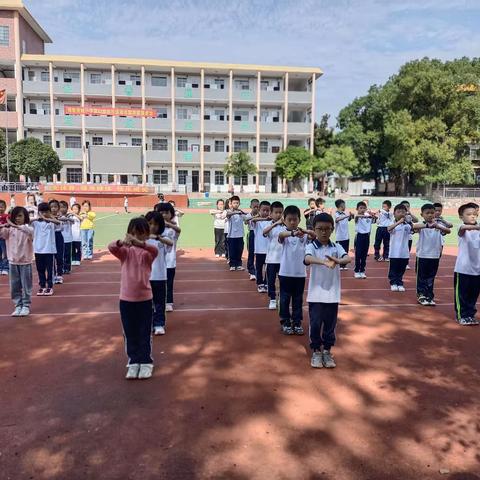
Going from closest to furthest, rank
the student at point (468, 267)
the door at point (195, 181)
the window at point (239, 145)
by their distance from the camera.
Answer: the student at point (468, 267), the window at point (239, 145), the door at point (195, 181)

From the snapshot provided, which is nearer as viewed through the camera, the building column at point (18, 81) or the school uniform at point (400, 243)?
the school uniform at point (400, 243)

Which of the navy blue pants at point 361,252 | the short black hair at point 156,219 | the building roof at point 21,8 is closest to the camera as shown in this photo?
the short black hair at point 156,219

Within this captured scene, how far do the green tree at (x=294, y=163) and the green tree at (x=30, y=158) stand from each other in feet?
64.8

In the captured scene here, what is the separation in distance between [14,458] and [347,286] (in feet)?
22.0

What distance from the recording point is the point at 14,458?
3.03 meters

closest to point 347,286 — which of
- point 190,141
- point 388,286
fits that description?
point 388,286

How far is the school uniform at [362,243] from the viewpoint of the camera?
9695 millimetres

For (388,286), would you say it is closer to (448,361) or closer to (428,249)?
(428,249)

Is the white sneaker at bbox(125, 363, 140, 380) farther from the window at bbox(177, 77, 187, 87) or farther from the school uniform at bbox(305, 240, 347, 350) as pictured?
the window at bbox(177, 77, 187, 87)

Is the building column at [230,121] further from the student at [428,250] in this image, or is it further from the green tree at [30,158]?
the student at [428,250]

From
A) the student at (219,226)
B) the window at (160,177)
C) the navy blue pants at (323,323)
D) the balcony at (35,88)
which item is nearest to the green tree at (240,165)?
the window at (160,177)

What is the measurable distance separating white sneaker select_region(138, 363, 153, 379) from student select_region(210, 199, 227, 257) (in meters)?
6.95

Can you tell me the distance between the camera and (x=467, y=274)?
235 inches

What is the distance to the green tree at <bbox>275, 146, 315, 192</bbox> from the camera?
1658 inches
